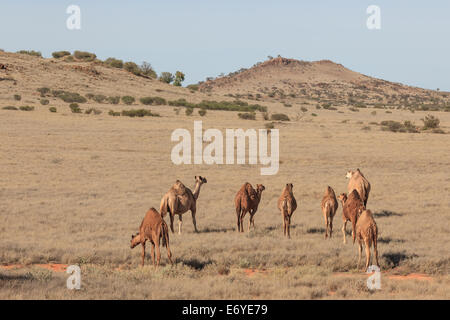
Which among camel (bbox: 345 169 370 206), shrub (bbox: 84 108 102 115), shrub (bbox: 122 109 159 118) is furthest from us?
shrub (bbox: 84 108 102 115)

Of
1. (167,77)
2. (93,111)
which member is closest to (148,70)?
(167,77)

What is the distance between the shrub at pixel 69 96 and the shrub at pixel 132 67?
88.4ft

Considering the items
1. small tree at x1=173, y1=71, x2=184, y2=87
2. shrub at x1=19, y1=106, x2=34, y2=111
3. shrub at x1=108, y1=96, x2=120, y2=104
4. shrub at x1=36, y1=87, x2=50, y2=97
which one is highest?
small tree at x1=173, y1=71, x2=184, y2=87

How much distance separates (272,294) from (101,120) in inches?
1486

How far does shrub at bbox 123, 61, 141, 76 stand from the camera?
93400 mm

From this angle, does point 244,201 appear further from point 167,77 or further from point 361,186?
point 167,77

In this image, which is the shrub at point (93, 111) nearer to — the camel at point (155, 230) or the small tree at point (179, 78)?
Answer: the camel at point (155, 230)

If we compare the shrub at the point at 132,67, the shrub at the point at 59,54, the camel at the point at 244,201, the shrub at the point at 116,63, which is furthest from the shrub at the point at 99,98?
the camel at the point at 244,201

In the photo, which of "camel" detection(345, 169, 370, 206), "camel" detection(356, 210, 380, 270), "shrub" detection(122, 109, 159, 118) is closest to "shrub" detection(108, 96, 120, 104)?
"shrub" detection(122, 109, 159, 118)

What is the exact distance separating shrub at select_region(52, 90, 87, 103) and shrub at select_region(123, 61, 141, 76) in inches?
1061

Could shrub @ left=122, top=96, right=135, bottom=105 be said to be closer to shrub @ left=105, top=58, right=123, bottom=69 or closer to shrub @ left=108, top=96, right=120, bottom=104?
shrub @ left=108, top=96, right=120, bottom=104

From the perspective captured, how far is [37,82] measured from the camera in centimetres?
7175

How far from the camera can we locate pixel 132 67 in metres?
96.6
